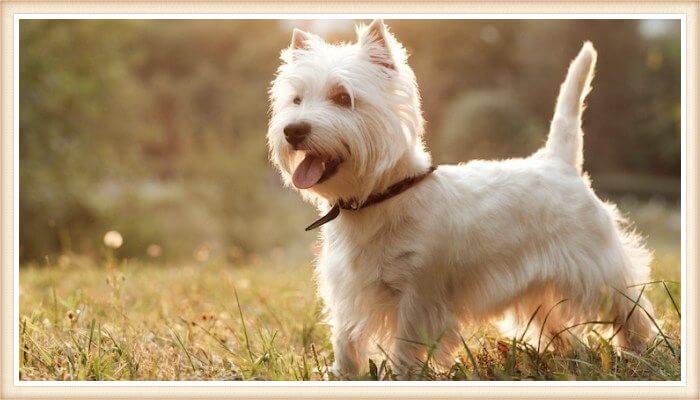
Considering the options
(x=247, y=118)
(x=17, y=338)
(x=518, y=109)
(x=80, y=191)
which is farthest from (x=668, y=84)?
(x=17, y=338)

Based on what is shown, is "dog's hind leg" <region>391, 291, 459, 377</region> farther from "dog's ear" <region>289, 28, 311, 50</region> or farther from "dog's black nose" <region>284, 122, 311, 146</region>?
"dog's ear" <region>289, 28, 311, 50</region>

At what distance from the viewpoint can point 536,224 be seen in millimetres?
3668

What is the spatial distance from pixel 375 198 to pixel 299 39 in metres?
0.91

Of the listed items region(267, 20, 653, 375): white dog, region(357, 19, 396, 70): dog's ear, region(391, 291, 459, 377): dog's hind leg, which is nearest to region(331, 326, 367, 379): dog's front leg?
region(267, 20, 653, 375): white dog

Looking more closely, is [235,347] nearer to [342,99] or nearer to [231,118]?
[342,99]

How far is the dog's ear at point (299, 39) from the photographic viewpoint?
348cm

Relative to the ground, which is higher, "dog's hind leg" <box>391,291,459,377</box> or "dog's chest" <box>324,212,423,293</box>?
"dog's chest" <box>324,212,423,293</box>

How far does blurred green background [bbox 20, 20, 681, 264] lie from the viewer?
39.1 ft

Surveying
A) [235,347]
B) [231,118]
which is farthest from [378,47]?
[231,118]

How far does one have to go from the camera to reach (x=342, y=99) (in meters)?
3.14

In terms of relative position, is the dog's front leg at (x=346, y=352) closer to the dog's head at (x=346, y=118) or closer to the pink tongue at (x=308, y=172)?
the dog's head at (x=346, y=118)

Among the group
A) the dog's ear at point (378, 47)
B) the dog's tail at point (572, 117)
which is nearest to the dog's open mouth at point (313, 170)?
the dog's ear at point (378, 47)

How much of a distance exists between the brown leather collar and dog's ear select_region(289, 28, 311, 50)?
0.81m

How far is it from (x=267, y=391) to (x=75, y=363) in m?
1.04
